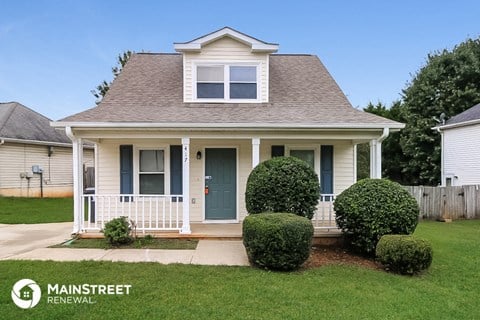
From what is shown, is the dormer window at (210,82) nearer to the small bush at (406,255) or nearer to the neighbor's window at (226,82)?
the neighbor's window at (226,82)

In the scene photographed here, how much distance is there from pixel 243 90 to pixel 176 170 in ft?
9.70

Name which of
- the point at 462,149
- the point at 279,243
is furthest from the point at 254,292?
the point at 462,149

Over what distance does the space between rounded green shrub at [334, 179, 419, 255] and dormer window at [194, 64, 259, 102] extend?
13.8ft

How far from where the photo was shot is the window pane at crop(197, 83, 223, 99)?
932 cm

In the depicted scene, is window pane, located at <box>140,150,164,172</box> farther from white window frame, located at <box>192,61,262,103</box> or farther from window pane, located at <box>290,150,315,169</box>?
window pane, located at <box>290,150,315,169</box>

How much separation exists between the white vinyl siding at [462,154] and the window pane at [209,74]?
12.4 metres

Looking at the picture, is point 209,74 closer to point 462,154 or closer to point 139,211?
point 139,211

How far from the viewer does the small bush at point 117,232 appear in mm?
6910

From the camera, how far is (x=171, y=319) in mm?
3650

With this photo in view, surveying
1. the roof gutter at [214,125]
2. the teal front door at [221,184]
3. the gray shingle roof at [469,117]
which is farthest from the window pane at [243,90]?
the gray shingle roof at [469,117]

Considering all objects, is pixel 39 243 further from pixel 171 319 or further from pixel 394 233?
pixel 394 233

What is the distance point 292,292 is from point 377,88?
27.1 meters

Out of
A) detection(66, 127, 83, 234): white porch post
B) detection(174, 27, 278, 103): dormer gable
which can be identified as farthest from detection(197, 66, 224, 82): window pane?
detection(66, 127, 83, 234): white porch post

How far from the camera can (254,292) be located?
4492mm
